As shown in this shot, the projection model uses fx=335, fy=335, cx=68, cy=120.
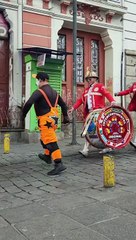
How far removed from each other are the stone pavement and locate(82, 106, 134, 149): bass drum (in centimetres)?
51

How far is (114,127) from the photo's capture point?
300 inches

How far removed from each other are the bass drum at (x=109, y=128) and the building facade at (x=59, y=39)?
392 cm

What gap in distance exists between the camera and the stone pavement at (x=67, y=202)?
330 cm

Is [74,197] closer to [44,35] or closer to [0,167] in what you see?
[0,167]

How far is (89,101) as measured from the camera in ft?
25.9

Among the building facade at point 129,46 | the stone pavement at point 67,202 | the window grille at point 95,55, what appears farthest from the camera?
the building facade at point 129,46

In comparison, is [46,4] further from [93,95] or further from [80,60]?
[93,95]

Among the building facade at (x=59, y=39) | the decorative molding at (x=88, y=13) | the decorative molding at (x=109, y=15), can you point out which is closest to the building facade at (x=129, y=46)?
the building facade at (x=59, y=39)

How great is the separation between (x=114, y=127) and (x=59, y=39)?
641cm

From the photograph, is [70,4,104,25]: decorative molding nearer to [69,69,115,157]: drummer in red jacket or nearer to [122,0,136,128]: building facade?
[122,0,136,128]: building facade

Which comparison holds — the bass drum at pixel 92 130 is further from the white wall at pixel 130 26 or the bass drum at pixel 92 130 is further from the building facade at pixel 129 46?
the white wall at pixel 130 26

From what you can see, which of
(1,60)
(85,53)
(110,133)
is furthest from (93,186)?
(85,53)

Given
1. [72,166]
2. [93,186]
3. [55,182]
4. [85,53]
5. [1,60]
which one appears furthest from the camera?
[85,53]

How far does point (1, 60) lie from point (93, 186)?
24.1 ft
